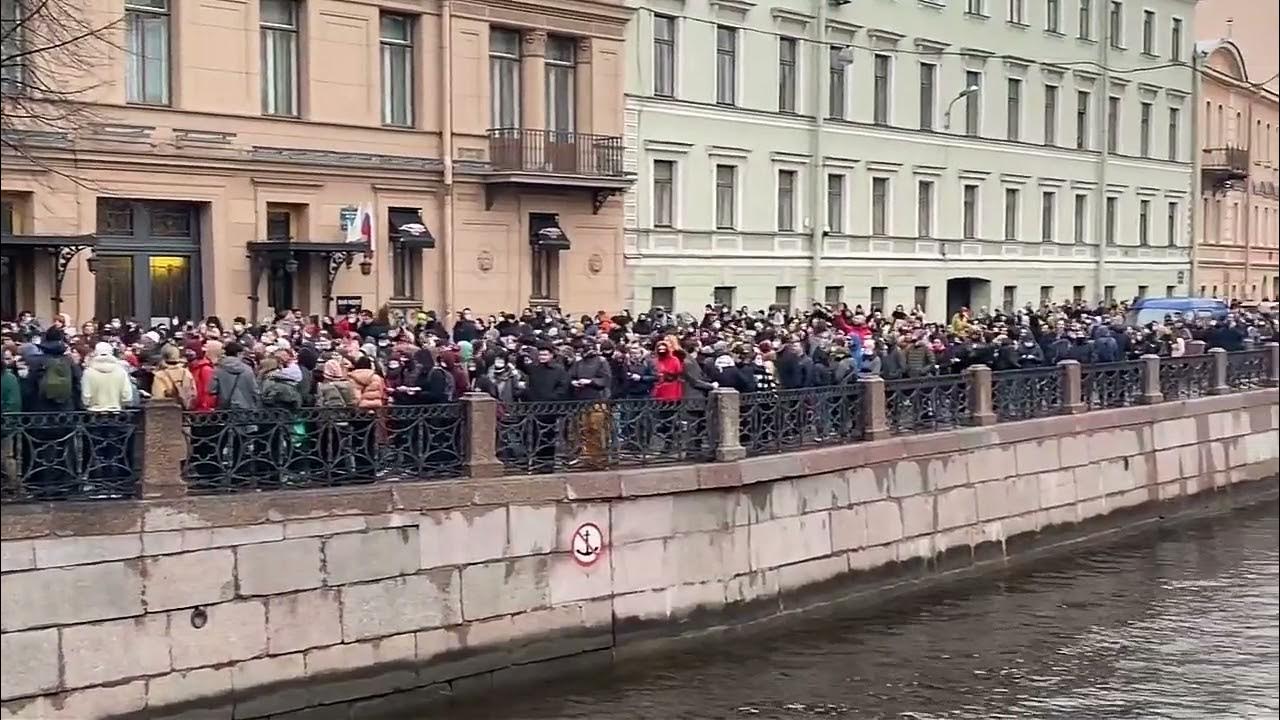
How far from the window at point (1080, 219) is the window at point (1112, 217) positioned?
0.98ft

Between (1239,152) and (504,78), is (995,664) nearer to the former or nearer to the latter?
(1239,152)

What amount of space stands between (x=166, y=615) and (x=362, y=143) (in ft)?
40.8

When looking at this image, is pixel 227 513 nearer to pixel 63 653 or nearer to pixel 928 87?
pixel 63 653

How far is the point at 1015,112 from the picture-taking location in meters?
20.1

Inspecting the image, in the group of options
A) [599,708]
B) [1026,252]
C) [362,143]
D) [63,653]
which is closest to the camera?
[63,653]

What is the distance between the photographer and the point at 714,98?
85.1ft

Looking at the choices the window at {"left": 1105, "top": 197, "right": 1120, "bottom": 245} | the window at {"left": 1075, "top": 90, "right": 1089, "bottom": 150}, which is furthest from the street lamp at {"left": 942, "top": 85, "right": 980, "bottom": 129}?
the window at {"left": 1105, "top": 197, "right": 1120, "bottom": 245}

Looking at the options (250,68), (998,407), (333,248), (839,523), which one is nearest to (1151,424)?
(998,407)

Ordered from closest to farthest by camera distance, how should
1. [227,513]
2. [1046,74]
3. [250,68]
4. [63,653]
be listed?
1. [63,653]
2. [227,513]
3. [1046,74]
4. [250,68]

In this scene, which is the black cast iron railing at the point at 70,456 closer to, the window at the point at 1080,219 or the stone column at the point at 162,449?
the stone column at the point at 162,449

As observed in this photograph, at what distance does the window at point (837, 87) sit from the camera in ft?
74.1

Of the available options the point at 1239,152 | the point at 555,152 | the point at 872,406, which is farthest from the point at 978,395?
the point at 555,152

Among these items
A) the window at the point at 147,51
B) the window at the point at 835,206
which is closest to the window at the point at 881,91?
the window at the point at 835,206

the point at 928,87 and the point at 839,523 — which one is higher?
the point at 928,87
